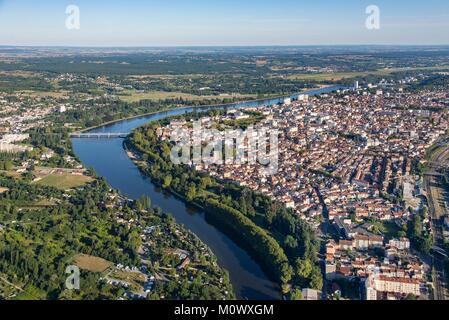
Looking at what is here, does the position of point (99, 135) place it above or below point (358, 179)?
above

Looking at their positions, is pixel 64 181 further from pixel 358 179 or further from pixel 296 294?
pixel 296 294

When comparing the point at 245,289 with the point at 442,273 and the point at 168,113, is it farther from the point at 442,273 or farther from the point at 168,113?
the point at 168,113

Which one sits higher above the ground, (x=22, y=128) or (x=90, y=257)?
(x=22, y=128)

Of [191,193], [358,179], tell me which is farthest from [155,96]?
[358,179]

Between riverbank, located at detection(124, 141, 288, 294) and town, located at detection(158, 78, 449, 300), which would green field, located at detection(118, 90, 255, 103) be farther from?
riverbank, located at detection(124, 141, 288, 294)
